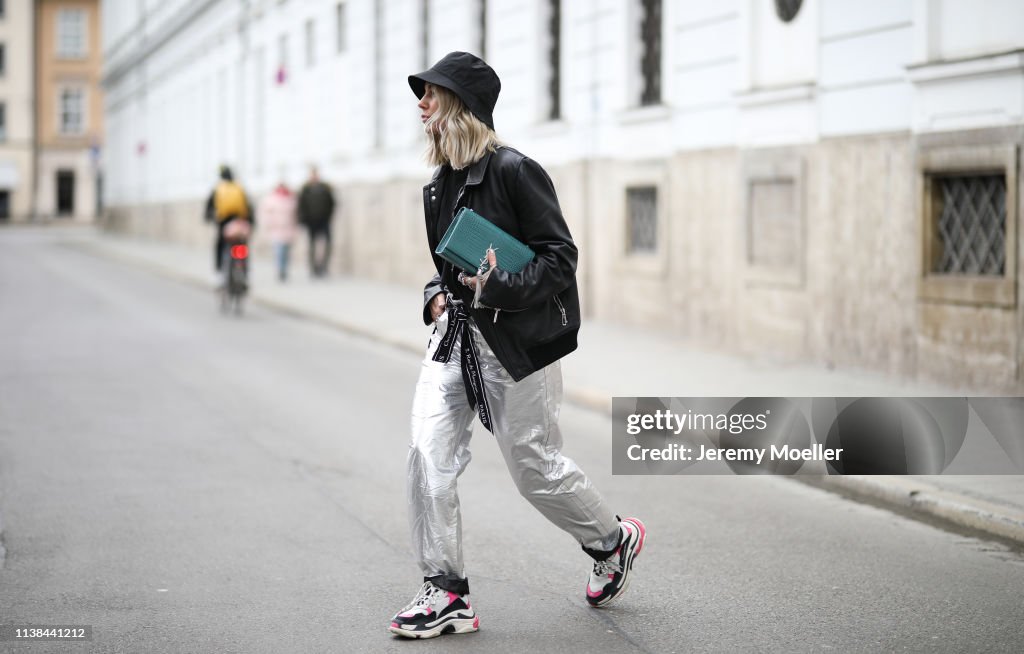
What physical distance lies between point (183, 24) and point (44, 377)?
32778 millimetres

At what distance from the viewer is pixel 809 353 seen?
1191 centimetres

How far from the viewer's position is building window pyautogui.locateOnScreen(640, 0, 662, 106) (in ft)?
49.2

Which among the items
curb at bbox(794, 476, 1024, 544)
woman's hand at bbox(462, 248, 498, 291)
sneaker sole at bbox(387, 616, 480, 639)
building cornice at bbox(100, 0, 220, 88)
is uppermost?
building cornice at bbox(100, 0, 220, 88)

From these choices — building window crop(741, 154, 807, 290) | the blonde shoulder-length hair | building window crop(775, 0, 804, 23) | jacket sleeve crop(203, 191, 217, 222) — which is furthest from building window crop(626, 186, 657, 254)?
the blonde shoulder-length hair

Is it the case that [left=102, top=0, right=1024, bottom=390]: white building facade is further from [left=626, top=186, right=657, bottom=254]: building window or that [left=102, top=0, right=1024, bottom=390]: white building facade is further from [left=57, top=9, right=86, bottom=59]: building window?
[left=57, top=9, right=86, bottom=59]: building window

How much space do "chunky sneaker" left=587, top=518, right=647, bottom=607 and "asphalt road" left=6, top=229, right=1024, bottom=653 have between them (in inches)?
3.0

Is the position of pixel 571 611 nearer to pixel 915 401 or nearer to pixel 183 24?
pixel 915 401

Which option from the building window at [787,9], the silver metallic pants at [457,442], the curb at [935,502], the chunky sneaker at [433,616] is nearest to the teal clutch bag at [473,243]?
the silver metallic pants at [457,442]

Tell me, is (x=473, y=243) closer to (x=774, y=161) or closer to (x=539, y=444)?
(x=539, y=444)

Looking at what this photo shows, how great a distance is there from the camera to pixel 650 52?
15.1 metres

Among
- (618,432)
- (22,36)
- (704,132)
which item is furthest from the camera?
(22,36)

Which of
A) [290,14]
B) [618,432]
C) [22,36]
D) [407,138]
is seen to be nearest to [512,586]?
[618,432]

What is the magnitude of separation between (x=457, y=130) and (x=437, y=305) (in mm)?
573

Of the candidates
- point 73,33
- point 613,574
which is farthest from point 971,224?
point 73,33
